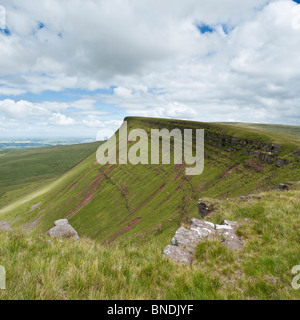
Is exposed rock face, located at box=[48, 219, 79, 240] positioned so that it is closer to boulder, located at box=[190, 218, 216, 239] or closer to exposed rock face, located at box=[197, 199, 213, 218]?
boulder, located at box=[190, 218, 216, 239]

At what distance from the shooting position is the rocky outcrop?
5496mm

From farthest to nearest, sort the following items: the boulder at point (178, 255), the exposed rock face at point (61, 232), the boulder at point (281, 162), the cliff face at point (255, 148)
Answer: the cliff face at point (255, 148), the boulder at point (281, 162), the exposed rock face at point (61, 232), the boulder at point (178, 255)

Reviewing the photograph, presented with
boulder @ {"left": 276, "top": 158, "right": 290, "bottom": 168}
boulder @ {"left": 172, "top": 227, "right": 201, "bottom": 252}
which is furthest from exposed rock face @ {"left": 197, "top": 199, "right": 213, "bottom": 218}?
boulder @ {"left": 276, "top": 158, "right": 290, "bottom": 168}

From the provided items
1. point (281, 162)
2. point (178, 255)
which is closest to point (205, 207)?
point (178, 255)

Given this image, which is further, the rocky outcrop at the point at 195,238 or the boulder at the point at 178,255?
the rocky outcrop at the point at 195,238

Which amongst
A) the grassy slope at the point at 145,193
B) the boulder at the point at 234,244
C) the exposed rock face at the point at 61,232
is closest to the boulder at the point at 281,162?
the grassy slope at the point at 145,193

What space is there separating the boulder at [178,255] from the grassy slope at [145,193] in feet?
58.3

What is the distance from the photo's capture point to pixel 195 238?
6590mm

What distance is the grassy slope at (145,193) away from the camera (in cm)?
3716

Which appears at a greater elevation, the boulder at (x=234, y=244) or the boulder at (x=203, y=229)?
the boulder at (x=234, y=244)

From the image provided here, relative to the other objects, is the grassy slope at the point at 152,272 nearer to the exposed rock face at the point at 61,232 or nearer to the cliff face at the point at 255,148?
the exposed rock face at the point at 61,232
